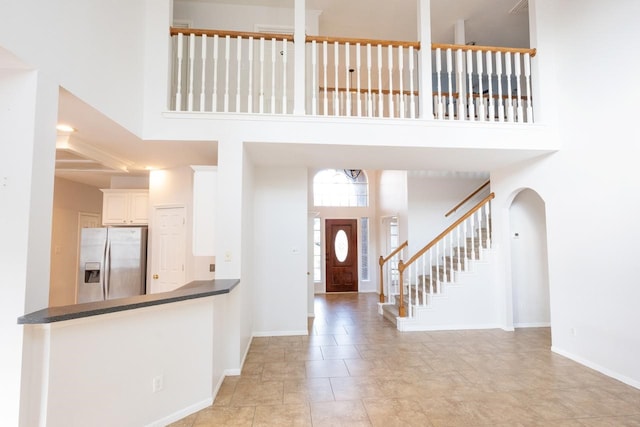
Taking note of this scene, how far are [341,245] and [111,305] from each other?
7.62 m

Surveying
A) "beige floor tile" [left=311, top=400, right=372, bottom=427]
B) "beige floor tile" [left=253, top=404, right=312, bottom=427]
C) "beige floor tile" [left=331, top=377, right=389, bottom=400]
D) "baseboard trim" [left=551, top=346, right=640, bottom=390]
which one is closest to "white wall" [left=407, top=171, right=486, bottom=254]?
"baseboard trim" [left=551, top=346, right=640, bottom=390]

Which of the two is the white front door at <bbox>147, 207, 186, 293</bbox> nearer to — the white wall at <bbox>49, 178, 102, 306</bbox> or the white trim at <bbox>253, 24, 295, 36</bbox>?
the white wall at <bbox>49, 178, 102, 306</bbox>

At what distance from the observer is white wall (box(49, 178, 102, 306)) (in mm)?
5895

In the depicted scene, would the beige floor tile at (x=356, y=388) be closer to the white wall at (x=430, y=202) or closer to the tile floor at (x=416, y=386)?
the tile floor at (x=416, y=386)

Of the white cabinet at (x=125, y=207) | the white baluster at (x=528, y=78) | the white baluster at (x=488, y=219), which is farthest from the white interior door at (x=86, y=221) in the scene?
the white baluster at (x=528, y=78)

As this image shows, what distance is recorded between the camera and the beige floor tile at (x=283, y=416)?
8.48 ft

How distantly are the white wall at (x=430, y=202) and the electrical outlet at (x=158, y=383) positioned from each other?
522 cm

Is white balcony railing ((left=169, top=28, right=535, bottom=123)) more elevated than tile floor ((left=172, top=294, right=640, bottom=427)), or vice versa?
white balcony railing ((left=169, top=28, right=535, bottom=123))

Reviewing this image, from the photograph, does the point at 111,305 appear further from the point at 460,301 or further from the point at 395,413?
the point at 460,301

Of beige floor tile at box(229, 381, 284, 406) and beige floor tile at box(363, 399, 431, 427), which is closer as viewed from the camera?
beige floor tile at box(363, 399, 431, 427)

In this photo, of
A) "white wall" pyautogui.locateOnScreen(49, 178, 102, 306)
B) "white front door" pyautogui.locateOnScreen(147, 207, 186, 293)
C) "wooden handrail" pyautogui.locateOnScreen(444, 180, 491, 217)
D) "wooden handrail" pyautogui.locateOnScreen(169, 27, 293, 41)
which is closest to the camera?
"wooden handrail" pyautogui.locateOnScreen(169, 27, 293, 41)

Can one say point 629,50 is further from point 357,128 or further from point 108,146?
point 108,146

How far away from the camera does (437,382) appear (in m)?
Result: 3.33

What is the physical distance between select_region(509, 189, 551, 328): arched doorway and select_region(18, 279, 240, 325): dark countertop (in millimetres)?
4729
